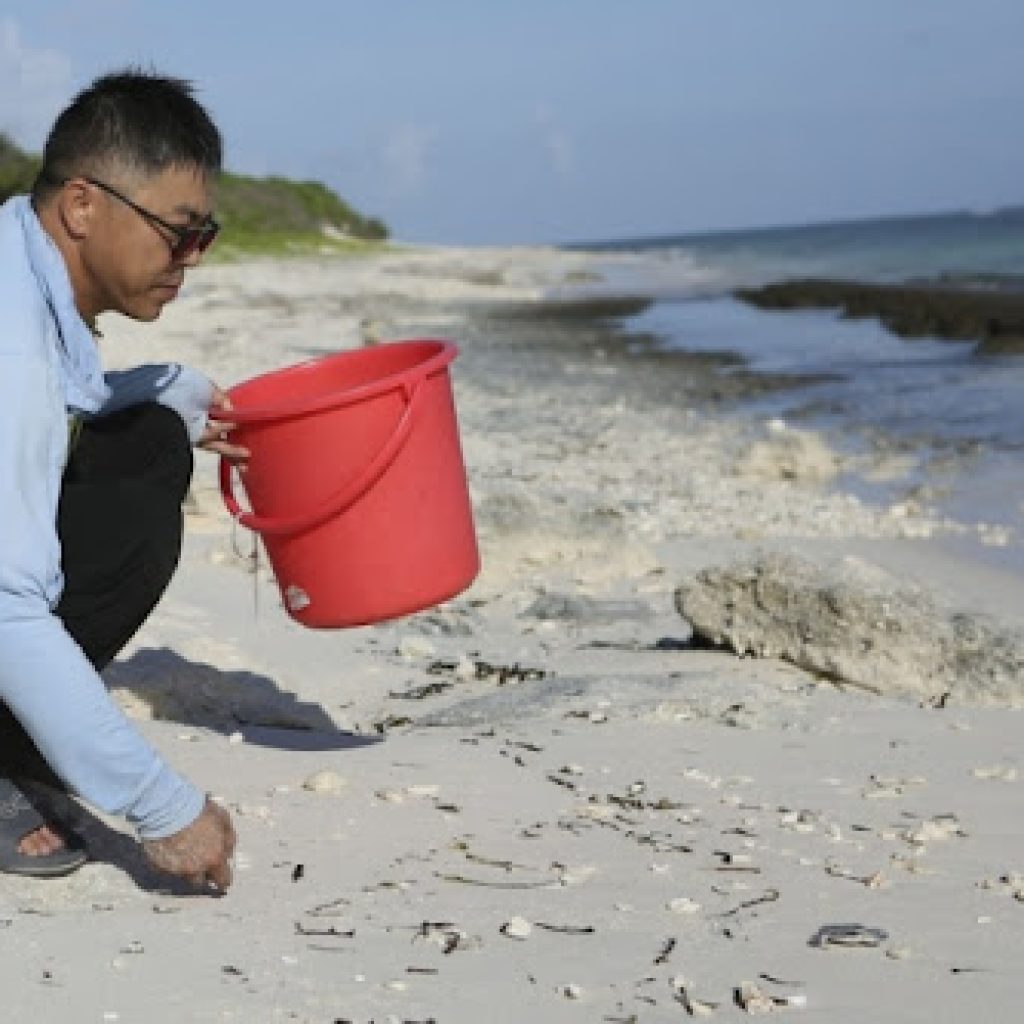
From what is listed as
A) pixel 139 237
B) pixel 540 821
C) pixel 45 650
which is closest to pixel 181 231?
pixel 139 237

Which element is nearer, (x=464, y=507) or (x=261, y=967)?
(x=261, y=967)

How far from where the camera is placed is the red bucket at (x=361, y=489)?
3.23 meters

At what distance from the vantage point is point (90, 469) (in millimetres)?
2959

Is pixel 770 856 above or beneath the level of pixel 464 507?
beneath

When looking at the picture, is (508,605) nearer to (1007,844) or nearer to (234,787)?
(234,787)

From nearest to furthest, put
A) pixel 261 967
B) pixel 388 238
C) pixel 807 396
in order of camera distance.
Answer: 1. pixel 261 967
2. pixel 807 396
3. pixel 388 238

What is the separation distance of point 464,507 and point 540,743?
0.57 m

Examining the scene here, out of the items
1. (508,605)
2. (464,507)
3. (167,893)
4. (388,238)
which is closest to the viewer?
(167,893)

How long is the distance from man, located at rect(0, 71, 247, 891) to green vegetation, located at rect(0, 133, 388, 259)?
115 ft

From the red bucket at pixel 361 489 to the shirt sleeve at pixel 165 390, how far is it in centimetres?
8

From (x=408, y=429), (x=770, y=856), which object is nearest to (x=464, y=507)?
(x=408, y=429)

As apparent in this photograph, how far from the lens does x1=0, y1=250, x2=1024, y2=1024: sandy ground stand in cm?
242

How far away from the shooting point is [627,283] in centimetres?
3841

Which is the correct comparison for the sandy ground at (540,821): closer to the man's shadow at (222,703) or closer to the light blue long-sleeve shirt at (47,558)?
the man's shadow at (222,703)
